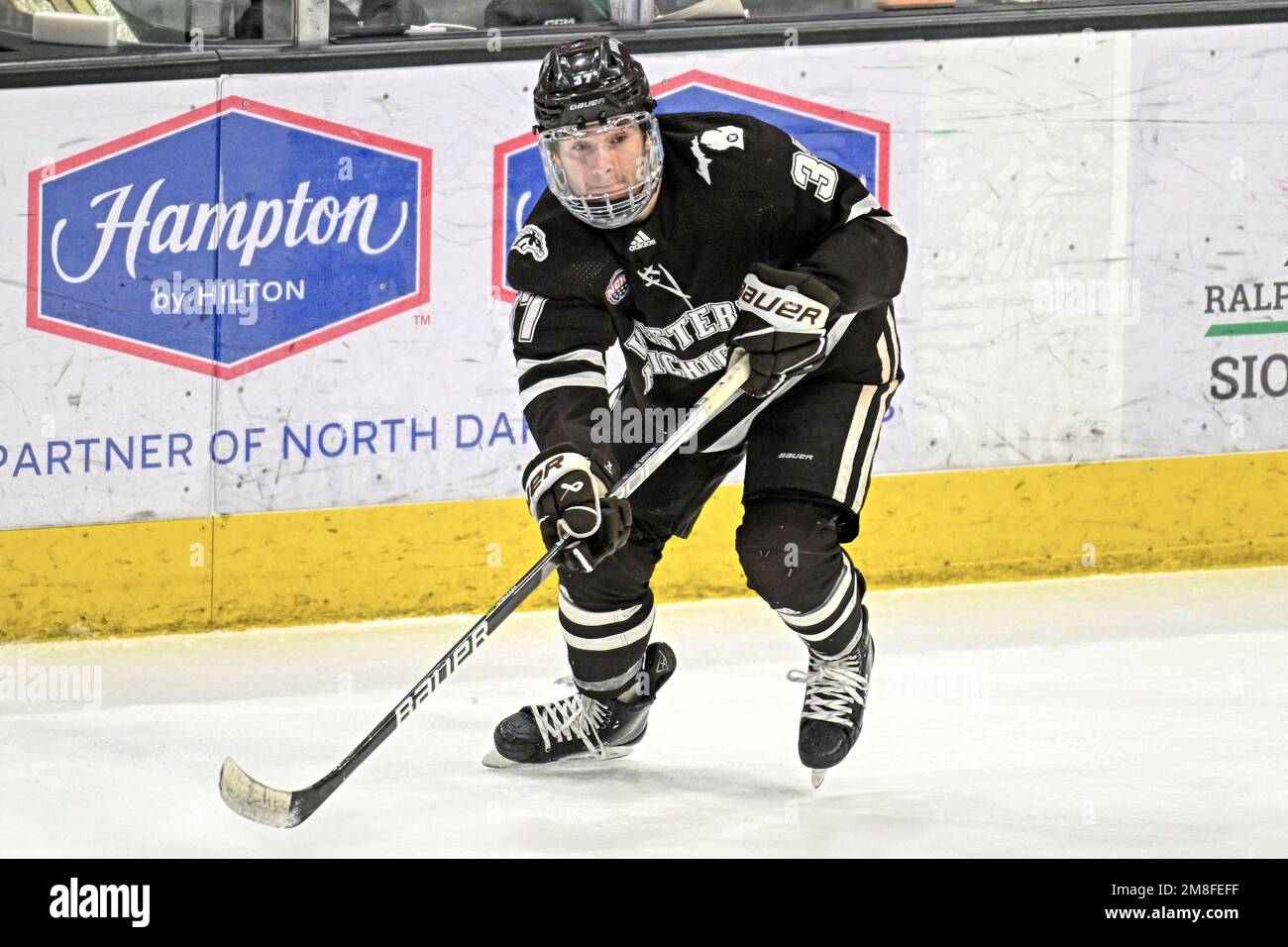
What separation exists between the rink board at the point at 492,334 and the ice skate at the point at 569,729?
109cm

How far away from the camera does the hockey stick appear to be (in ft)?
9.17

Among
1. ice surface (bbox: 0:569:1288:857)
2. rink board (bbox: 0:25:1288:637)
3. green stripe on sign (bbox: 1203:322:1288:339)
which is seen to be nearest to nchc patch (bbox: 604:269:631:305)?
ice surface (bbox: 0:569:1288:857)

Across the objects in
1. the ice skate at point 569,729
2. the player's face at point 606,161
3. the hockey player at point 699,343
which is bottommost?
the ice skate at point 569,729

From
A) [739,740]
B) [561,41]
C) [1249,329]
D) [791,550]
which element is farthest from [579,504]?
[1249,329]

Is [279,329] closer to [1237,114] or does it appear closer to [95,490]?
[95,490]

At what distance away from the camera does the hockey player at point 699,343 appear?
2.82 meters

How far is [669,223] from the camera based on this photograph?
2.95 m

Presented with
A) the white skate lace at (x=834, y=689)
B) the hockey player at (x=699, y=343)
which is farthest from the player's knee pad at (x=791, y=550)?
the white skate lace at (x=834, y=689)

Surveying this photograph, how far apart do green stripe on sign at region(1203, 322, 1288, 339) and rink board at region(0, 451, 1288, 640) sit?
0.31m

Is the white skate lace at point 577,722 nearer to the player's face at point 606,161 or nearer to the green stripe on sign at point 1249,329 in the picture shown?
the player's face at point 606,161

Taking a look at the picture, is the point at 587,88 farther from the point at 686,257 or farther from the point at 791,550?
the point at 791,550

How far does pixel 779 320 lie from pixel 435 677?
78 centimetres

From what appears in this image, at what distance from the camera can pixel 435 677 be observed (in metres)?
2.95
